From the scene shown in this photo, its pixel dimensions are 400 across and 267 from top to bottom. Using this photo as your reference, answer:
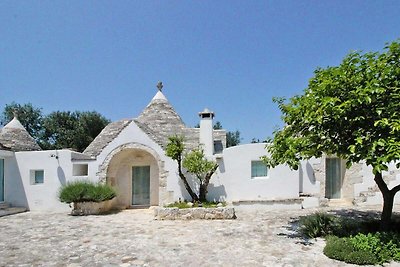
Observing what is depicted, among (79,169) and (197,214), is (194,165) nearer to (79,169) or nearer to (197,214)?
(197,214)

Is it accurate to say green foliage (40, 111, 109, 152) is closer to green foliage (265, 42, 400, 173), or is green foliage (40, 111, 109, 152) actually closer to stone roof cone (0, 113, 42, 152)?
stone roof cone (0, 113, 42, 152)

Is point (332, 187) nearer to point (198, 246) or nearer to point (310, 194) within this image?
point (310, 194)

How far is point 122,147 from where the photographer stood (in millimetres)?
13805

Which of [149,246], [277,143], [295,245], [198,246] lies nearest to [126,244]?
[149,246]

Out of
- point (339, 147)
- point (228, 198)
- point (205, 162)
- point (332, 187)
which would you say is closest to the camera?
point (339, 147)

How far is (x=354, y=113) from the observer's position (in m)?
6.92

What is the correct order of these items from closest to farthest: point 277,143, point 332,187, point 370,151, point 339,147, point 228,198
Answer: point 370,151
point 339,147
point 277,143
point 228,198
point 332,187

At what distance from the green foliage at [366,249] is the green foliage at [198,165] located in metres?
6.18

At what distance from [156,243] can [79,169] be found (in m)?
8.52

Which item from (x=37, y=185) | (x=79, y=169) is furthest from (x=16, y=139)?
(x=79, y=169)

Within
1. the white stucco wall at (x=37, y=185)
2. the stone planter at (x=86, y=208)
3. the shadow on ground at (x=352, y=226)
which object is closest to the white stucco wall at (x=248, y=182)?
the shadow on ground at (x=352, y=226)

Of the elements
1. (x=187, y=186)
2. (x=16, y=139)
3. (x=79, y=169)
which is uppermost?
(x=16, y=139)

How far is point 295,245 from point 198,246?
272 centimetres

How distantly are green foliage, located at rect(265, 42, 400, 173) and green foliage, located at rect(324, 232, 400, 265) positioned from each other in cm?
210
